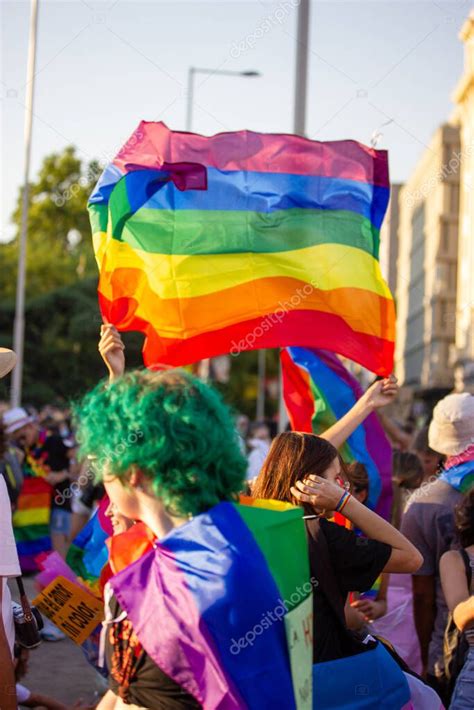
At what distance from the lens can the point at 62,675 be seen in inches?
300

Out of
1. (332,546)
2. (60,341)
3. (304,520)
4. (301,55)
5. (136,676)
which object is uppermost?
(301,55)

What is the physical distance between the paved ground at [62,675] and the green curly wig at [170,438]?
14.9 ft

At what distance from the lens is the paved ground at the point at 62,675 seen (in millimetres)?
Result: 7102

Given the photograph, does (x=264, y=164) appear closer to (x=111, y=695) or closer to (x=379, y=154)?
(x=379, y=154)

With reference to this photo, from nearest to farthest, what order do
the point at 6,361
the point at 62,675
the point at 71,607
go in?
1. the point at 71,607
2. the point at 6,361
3. the point at 62,675

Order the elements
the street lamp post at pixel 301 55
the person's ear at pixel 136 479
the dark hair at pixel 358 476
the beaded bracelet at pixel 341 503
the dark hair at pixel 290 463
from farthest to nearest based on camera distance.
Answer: the street lamp post at pixel 301 55
the dark hair at pixel 358 476
the dark hair at pixel 290 463
the beaded bracelet at pixel 341 503
the person's ear at pixel 136 479

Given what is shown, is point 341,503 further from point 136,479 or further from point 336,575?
point 136,479

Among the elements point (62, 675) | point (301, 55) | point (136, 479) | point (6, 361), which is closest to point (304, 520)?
point (136, 479)

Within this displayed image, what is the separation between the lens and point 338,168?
6.28 meters

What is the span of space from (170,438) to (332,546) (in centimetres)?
98

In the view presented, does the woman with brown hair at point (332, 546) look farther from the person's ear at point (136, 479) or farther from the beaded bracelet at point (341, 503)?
the person's ear at point (136, 479)

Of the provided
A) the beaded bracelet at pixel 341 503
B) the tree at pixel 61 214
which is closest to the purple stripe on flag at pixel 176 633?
the beaded bracelet at pixel 341 503

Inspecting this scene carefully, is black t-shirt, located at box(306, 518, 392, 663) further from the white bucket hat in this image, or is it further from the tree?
the tree

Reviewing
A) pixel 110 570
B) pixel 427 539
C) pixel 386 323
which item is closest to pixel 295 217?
pixel 386 323
